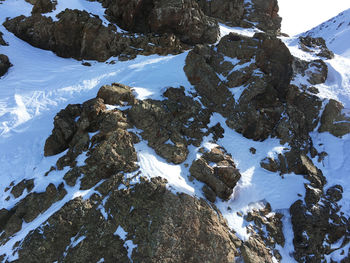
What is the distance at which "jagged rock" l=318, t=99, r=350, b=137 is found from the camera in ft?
52.5

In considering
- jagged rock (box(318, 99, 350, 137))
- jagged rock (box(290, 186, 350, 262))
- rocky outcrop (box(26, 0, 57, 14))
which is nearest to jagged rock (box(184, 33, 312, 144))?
jagged rock (box(318, 99, 350, 137))

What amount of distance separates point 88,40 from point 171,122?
15544 mm

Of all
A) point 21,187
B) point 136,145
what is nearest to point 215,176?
point 136,145

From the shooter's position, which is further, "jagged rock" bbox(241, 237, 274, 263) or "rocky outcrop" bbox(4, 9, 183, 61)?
"rocky outcrop" bbox(4, 9, 183, 61)

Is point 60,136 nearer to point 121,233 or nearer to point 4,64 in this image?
point 121,233

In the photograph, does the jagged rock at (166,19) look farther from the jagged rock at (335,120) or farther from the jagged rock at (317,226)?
the jagged rock at (317,226)

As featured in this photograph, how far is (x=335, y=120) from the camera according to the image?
54.0 ft

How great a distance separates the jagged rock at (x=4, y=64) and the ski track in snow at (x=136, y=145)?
0.59 meters

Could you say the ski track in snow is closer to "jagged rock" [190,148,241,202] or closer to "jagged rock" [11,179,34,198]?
"jagged rock" [11,179,34,198]

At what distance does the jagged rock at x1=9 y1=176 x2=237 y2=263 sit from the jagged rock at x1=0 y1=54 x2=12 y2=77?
17.5 metres

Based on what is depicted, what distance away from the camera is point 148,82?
1631cm

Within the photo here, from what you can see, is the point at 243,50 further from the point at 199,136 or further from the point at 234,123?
the point at 199,136

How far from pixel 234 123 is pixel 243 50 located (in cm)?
747

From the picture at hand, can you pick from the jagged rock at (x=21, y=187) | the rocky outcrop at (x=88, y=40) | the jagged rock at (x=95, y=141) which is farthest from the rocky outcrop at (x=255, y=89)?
the jagged rock at (x=21, y=187)
